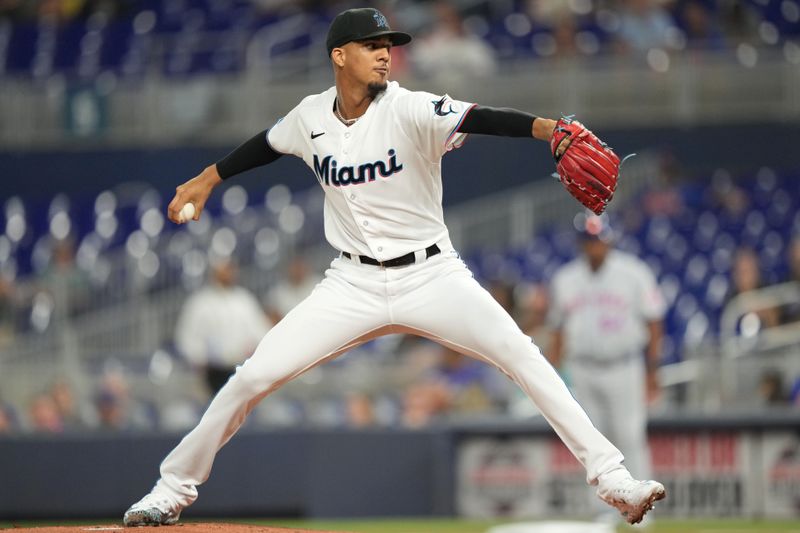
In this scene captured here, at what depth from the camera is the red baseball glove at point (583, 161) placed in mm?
4898

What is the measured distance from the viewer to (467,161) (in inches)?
593

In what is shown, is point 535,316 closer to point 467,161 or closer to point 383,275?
point 467,161

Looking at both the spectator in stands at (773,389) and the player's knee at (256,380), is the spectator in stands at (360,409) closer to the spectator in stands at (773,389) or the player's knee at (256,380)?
the spectator in stands at (773,389)

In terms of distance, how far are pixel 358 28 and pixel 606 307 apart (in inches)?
152

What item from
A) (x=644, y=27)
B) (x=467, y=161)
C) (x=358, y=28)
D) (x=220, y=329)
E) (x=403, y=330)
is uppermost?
(x=644, y=27)

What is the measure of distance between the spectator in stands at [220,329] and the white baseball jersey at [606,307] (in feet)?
9.35

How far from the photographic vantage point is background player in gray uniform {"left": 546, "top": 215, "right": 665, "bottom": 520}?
27.7 feet

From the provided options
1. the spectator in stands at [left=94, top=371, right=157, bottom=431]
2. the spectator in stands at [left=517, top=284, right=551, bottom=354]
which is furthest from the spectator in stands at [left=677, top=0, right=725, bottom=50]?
the spectator in stands at [left=94, top=371, right=157, bottom=431]

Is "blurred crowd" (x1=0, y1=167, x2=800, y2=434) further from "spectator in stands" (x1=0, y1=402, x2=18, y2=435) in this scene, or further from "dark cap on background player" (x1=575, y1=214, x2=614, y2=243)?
"dark cap on background player" (x1=575, y1=214, x2=614, y2=243)

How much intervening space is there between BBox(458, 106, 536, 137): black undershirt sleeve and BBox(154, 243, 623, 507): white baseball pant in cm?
57

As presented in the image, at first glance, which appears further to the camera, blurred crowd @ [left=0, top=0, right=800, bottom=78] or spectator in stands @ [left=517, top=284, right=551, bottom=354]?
blurred crowd @ [left=0, top=0, right=800, bottom=78]

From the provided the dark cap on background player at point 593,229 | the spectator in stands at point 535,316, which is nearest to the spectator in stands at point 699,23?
the spectator in stands at point 535,316

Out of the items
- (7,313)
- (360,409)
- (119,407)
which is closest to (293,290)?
(360,409)

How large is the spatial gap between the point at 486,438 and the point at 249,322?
2.25 meters
